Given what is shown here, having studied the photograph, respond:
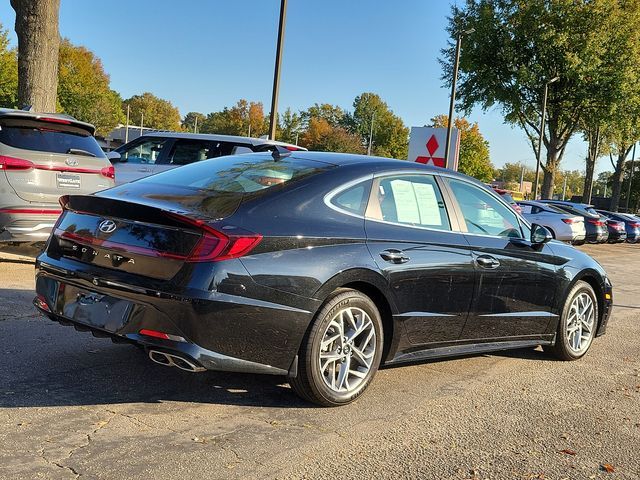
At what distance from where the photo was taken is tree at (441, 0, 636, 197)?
33531 millimetres

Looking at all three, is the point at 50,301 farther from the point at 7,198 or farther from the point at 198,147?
the point at 198,147

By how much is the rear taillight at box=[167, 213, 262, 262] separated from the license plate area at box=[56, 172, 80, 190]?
4685 millimetres

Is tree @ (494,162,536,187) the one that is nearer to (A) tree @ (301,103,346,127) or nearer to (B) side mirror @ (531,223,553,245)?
(A) tree @ (301,103,346,127)

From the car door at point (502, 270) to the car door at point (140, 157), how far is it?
6.89 m

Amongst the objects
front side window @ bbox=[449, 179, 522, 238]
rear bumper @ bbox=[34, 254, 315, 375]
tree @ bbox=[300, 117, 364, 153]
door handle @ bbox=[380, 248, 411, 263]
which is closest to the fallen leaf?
door handle @ bbox=[380, 248, 411, 263]

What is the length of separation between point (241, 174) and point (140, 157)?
733 centimetres

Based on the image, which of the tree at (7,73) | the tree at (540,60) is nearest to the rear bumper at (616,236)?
the tree at (540,60)

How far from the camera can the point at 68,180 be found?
7.74m

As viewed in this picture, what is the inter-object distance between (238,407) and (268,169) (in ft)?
5.04

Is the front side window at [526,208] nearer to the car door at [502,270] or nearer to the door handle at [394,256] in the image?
the car door at [502,270]

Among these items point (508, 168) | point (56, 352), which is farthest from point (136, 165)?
point (508, 168)

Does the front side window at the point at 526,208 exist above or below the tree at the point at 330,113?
below

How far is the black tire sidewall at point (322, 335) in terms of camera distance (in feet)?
12.6

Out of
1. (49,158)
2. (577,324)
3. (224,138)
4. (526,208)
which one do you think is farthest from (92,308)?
(526,208)
